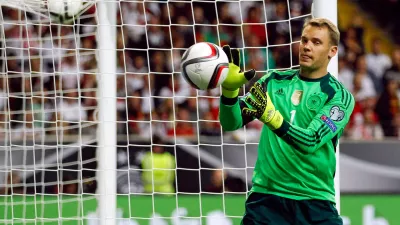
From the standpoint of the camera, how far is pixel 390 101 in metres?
11.9

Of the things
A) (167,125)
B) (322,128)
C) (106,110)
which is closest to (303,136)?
(322,128)

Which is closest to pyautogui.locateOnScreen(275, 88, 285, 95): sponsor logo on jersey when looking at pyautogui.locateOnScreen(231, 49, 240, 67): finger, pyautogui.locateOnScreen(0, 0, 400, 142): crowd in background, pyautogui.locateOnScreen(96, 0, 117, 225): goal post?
pyautogui.locateOnScreen(231, 49, 240, 67): finger

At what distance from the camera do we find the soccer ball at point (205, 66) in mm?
4035

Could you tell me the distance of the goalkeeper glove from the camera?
3.93 meters

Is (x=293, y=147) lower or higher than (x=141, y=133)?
lower

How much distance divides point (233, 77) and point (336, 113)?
58 cm

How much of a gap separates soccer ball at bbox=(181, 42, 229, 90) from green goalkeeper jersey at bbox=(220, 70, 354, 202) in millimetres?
187

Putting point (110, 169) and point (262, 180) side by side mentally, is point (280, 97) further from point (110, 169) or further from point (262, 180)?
point (110, 169)

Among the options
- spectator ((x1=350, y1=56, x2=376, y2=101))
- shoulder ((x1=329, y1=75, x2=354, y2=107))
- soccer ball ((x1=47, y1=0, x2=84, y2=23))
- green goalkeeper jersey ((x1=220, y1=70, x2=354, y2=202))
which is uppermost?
soccer ball ((x1=47, y1=0, x2=84, y2=23))

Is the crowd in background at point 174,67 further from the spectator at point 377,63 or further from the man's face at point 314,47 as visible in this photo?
the man's face at point 314,47

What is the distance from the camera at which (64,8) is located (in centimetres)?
634

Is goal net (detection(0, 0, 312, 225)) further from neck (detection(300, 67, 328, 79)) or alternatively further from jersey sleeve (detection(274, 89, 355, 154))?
jersey sleeve (detection(274, 89, 355, 154))

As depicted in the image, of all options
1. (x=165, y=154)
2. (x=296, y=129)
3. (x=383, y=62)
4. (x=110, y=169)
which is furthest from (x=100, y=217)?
(x=383, y=62)

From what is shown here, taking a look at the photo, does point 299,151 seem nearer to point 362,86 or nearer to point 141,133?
point 141,133
